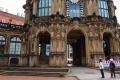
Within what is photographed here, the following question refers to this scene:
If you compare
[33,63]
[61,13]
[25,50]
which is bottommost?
[33,63]

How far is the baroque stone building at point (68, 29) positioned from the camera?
1314 inches

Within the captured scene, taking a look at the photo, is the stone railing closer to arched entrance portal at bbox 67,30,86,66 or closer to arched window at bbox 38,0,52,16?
arched window at bbox 38,0,52,16

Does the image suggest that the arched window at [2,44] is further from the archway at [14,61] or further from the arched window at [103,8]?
the arched window at [103,8]

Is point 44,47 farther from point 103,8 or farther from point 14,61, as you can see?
point 103,8

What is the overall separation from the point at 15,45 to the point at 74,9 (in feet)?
48.0

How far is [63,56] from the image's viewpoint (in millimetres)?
32750

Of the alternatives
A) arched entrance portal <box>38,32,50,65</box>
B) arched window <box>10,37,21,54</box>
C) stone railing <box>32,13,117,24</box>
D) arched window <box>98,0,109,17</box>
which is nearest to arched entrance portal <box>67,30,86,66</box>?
stone railing <box>32,13,117,24</box>

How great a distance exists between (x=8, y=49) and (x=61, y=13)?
1372 cm

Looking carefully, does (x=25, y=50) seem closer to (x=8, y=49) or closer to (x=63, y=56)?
(x=8, y=49)

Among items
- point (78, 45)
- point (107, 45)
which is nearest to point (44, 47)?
point (78, 45)

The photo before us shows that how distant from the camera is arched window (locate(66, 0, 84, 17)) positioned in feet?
121

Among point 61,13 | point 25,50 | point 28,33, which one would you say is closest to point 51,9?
point 61,13

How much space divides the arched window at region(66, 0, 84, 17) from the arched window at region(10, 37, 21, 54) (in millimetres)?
12676

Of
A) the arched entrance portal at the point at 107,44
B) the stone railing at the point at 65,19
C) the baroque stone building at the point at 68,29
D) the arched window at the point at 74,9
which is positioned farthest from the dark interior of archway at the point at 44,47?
the arched entrance portal at the point at 107,44
